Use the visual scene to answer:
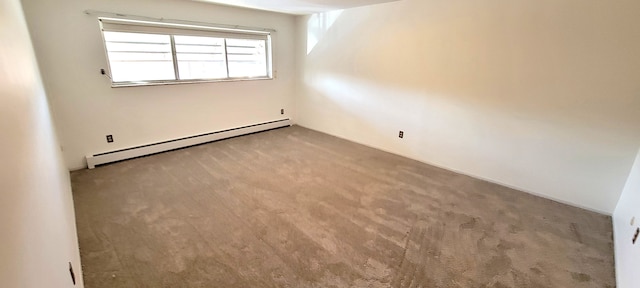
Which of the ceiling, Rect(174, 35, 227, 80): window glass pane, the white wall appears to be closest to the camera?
the white wall

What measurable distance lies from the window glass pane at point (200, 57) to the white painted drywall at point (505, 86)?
5.81 ft

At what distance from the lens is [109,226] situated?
7.43ft

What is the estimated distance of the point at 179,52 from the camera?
386 cm

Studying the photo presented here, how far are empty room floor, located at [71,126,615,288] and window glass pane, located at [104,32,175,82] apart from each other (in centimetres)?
113

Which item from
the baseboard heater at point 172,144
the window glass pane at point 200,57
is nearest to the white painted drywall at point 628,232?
the baseboard heater at point 172,144

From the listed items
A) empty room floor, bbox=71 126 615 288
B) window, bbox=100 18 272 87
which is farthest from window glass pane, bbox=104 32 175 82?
empty room floor, bbox=71 126 615 288

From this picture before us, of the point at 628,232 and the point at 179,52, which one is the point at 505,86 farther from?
the point at 179,52

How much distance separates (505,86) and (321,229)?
252 cm

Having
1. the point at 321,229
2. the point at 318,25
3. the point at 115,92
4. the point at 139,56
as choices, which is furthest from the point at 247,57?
the point at 321,229

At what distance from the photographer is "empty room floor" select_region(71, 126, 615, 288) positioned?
1.87 meters

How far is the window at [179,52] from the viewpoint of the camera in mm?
3371

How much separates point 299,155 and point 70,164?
271 cm

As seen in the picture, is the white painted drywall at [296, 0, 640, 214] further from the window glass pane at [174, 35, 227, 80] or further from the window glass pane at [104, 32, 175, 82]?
the window glass pane at [104, 32, 175, 82]

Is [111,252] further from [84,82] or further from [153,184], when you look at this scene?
[84,82]
